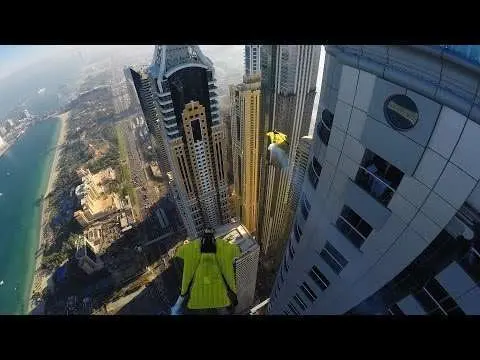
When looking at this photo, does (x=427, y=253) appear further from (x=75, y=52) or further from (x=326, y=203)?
(x=75, y=52)

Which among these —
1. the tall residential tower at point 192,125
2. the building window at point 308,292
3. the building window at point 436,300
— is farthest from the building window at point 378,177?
the tall residential tower at point 192,125

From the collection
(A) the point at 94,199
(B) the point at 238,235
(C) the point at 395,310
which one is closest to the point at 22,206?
(A) the point at 94,199

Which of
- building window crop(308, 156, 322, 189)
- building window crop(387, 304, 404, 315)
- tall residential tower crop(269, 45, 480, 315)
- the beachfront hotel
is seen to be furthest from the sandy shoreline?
tall residential tower crop(269, 45, 480, 315)

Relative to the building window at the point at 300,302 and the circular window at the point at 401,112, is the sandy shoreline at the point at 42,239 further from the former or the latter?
the circular window at the point at 401,112

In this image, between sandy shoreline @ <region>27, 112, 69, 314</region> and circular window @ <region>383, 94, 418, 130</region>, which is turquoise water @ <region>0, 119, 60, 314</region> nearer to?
sandy shoreline @ <region>27, 112, 69, 314</region>

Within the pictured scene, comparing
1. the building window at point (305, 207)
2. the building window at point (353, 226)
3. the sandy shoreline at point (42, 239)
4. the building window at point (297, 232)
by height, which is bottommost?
the sandy shoreline at point (42, 239)

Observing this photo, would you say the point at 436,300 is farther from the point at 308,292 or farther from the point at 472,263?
the point at 308,292
